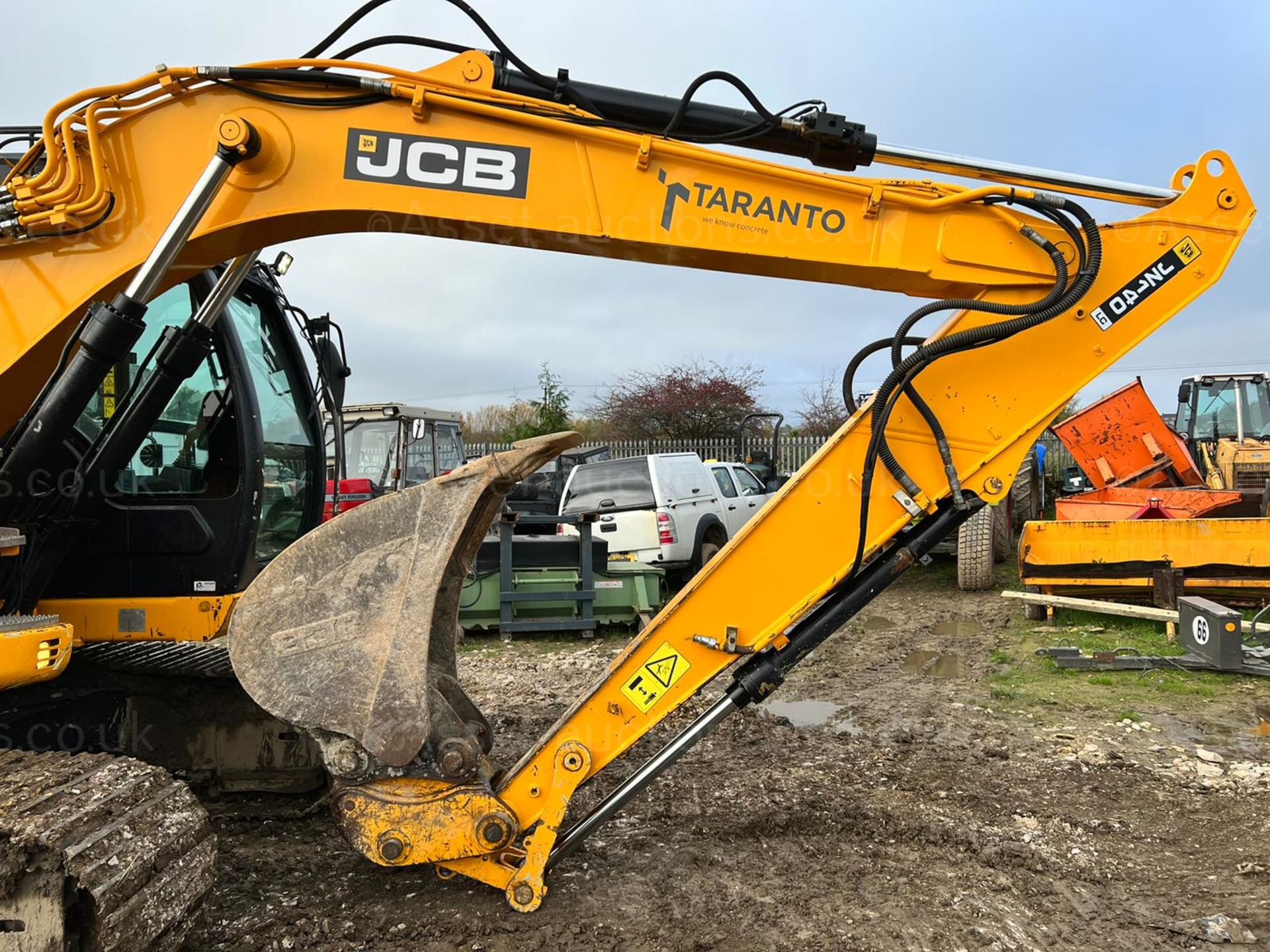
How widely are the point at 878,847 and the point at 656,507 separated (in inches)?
278

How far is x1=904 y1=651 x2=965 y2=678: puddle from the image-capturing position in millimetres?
7293

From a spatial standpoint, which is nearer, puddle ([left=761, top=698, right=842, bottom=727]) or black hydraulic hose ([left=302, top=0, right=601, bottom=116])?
black hydraulic hose ([left=302, top=0, right=601, bottom=116])

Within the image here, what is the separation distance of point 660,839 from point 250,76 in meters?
3.30

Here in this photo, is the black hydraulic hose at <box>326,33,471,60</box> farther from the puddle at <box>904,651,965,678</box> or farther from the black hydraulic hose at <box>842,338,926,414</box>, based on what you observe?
the puddle at <box>904,651,965,678</box>

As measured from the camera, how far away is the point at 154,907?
262cm

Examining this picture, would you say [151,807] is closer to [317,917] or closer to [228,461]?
[317,917]

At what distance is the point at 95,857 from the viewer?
2.51 metres

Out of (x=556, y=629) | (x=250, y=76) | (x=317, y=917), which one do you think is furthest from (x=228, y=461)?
(x=556, y=629)

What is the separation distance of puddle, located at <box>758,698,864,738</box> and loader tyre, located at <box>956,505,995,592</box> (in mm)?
4983

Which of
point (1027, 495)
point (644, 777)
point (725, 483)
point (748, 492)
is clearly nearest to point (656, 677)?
point (644, 777)

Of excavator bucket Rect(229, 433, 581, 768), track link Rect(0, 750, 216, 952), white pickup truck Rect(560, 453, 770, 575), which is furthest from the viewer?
white pickup truck Rect(560, 453, 770, 575)

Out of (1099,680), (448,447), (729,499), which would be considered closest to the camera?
(1099,680)

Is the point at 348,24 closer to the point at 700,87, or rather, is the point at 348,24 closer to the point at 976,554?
the point at 700,87

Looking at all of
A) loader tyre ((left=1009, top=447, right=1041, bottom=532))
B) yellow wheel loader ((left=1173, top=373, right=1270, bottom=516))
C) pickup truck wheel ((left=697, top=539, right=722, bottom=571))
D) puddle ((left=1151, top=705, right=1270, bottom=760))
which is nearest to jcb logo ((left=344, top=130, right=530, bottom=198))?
puddle ((left=1151, top=705, right=1270, bottom=760))
